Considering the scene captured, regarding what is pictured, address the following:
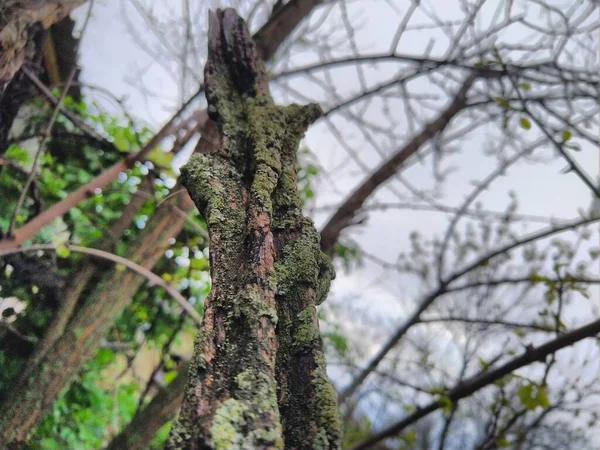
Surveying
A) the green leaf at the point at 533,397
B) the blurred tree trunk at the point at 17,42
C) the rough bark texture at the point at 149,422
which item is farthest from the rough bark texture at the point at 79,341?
the green leaf at the point at 533,397

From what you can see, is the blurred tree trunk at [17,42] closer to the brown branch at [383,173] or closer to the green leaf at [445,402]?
the brown branch at [383,173]

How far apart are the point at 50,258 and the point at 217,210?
1.53 metres

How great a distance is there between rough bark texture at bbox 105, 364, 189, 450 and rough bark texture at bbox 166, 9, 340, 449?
1598 millimetres

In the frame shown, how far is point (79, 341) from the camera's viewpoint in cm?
185

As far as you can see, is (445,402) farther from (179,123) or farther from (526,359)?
(179,123)

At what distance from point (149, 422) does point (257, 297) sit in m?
1.85

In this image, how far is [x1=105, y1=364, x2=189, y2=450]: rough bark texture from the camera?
208cm

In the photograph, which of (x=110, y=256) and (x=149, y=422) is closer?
(x=110, y=256)

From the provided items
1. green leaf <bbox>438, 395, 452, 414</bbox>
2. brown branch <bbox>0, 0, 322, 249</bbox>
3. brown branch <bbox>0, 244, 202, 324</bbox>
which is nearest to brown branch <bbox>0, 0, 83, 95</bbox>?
brown branch <bbox>0, 244, 202, 324</bbox>

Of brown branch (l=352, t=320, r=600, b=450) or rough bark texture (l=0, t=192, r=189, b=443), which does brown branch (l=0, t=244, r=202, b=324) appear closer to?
rough bark texture (l=0, t=192, r=189, b=443)

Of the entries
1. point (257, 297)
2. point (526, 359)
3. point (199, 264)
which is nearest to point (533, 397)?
point (526, 359)

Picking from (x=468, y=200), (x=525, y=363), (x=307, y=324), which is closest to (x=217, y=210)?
(x=307, y=324)

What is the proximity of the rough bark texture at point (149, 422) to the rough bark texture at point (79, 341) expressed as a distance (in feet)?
1.39

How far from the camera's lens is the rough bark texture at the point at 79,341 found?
154 cm
